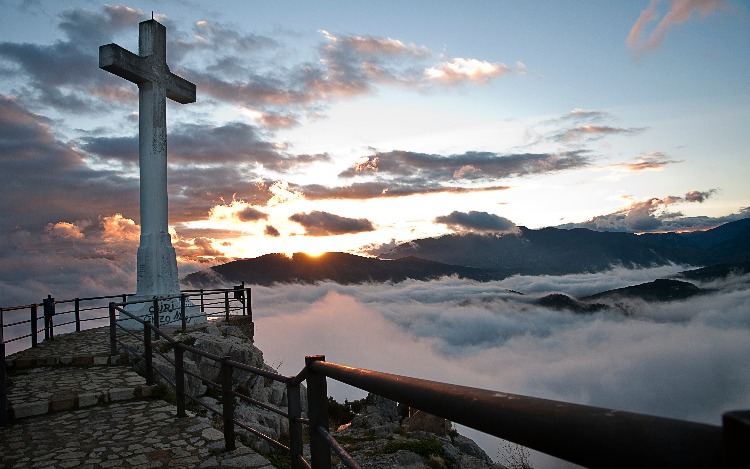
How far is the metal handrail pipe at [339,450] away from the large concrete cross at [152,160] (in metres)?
14.1

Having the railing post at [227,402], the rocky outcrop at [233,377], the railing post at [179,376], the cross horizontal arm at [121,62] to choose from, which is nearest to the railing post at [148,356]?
the rocky outcrop at [233,377]

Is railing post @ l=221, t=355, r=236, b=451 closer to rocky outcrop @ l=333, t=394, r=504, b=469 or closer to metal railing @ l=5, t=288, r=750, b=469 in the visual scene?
A: rocky outcrop @ l=333, t=394, r=504, b=469

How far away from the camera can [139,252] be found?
1511cm

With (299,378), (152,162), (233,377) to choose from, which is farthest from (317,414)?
(152,162)

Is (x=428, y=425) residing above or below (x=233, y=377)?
below

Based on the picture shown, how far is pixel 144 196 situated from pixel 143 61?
14.3 feet

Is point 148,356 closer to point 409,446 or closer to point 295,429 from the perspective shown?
point 409,446

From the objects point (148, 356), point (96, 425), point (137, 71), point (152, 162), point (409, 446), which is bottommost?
point (409, 446)

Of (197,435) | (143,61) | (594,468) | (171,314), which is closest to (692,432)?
(594,468)

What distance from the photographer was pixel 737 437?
0.70 metres

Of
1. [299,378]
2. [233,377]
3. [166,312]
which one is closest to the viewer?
[299,378]

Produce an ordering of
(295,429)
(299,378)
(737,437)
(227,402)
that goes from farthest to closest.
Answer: (227,402), (295,429), (299,378), (737,437)

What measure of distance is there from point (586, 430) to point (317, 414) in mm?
2032

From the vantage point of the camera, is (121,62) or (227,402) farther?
(121,62)
